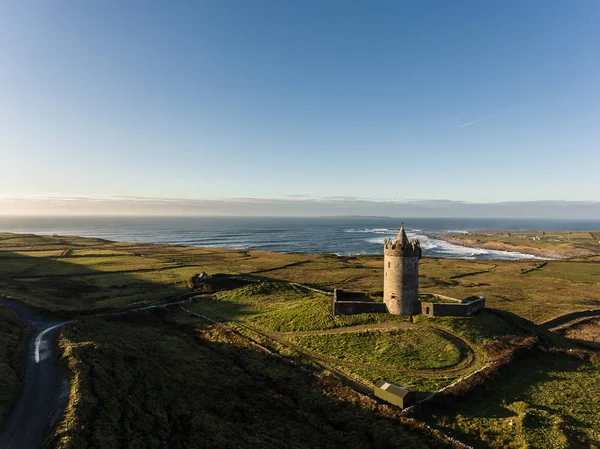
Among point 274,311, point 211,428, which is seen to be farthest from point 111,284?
point 211,428

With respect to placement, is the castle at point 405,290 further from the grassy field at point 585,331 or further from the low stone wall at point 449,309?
the grassy field at point 585,331

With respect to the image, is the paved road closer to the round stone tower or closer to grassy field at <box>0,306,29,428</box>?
grassy field at <box>0,306,29,428</box>

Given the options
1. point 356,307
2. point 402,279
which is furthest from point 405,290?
point 356,307

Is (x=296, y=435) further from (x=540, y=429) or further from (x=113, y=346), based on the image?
(x=113, y=346)

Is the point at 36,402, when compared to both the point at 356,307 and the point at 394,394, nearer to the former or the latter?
the point at 394,394

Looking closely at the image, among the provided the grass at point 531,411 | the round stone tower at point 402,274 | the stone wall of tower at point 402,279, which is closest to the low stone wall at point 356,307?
the stone wall of tower at point 402,279

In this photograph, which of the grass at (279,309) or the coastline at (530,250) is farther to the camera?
the coastline at (530,250)

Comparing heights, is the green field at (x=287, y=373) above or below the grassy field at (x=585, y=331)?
above
